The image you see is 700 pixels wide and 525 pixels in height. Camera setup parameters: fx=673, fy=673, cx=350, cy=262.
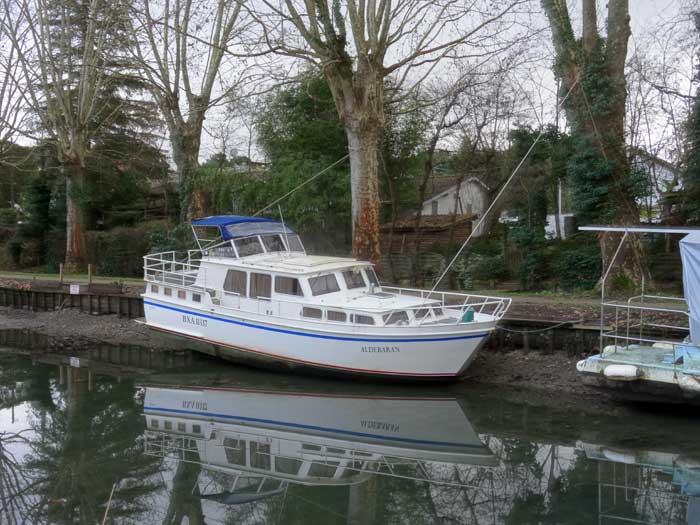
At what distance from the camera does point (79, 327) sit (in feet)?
76.2

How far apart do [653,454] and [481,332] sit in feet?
14.3

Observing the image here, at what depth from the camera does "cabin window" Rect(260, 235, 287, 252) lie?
1858cm

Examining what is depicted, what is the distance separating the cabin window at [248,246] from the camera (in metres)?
18.0

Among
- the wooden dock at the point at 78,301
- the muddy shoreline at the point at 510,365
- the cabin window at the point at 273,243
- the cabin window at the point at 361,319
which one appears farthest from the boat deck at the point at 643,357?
the wooden dock at the point at 78,301

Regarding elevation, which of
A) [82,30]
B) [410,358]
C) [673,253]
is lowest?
[410,358]

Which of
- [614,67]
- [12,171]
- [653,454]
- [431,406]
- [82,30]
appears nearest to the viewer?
[653,454]

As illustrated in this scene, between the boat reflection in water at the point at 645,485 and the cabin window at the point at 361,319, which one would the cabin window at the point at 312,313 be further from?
the boat reflection in water at the point at 645,485

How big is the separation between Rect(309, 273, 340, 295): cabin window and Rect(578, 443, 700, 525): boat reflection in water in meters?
6.83

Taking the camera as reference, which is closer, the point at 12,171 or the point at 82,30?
the point at 82,30

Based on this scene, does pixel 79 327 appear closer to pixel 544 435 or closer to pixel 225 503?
pixel 225 503

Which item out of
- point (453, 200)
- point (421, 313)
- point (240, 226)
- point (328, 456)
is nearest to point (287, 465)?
point (328, 456)

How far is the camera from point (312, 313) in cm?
1584

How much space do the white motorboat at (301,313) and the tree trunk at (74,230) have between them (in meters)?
15.3

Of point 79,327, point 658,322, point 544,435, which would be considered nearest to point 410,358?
point 544,435
